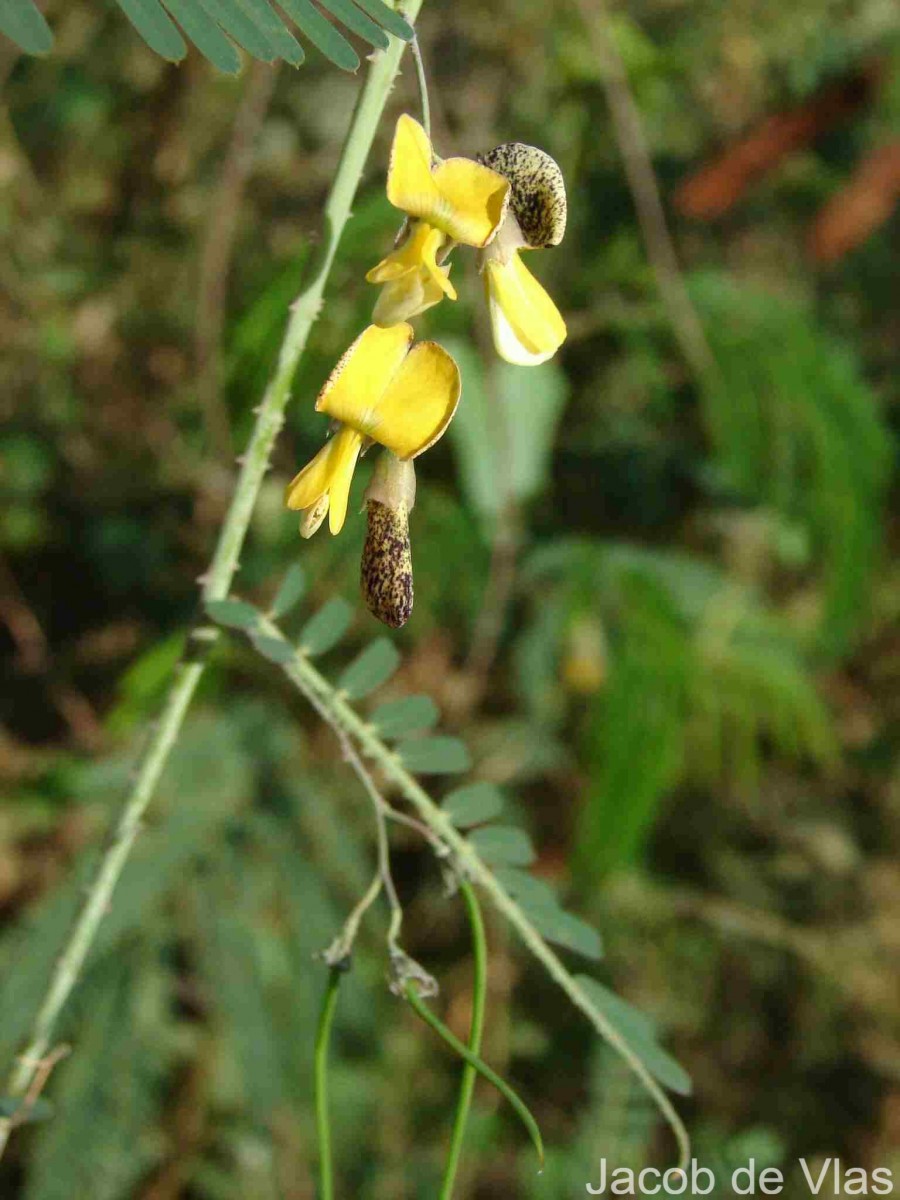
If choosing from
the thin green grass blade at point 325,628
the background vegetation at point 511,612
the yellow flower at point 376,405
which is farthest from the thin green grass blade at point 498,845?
the background vegetation at point 511,612

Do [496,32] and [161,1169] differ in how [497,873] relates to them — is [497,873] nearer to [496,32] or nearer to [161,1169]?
[161,1169]

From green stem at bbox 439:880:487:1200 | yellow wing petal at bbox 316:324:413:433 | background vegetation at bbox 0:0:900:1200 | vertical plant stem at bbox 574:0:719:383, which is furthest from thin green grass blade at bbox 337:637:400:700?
vertical plant stem at bbox 574:0:719:383

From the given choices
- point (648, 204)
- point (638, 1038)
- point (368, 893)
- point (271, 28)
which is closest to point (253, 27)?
point (271, 28)

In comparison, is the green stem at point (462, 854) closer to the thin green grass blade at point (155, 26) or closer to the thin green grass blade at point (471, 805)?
the thin green grass blade at point (471, 805)

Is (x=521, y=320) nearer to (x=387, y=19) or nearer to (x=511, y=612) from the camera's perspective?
(x=387, y=19)

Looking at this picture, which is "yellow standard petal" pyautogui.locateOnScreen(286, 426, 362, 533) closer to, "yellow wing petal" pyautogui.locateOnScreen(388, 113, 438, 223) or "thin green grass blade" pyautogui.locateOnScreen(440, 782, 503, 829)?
"yellow wing petal" pyautogui.locateOnScreen(388, 113, 438, 223)

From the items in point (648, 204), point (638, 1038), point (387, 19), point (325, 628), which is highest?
point (648, 204)

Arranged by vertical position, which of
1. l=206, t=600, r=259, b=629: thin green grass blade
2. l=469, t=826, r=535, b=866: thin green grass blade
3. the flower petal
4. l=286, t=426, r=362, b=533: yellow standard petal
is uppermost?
the flower petal
